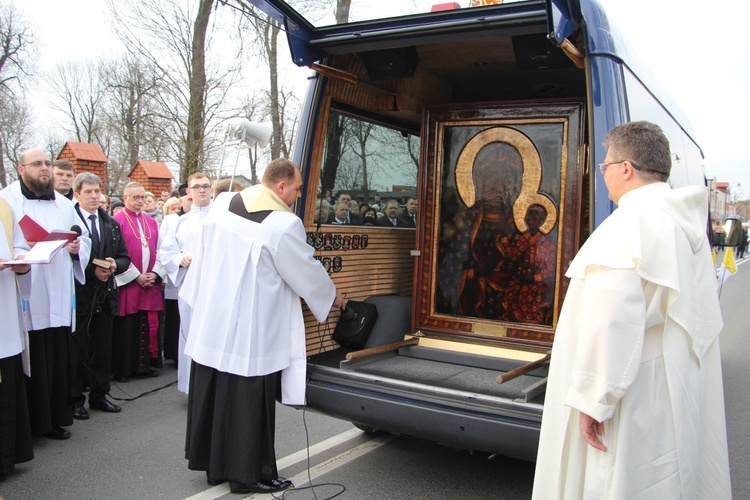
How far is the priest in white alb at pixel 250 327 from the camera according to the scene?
3770mm

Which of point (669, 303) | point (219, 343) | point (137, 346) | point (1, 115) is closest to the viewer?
point (669, 303)

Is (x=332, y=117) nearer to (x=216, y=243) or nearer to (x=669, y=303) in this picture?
(x=216, y=243)

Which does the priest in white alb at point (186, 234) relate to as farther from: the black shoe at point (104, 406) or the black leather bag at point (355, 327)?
the black leather bag at point (355, 327)

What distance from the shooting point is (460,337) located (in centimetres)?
516

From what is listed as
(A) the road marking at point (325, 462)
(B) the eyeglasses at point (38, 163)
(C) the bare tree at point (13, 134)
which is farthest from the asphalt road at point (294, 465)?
(C) the bare tree at point (13, 134)

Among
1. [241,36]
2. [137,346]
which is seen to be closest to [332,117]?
[137,346]

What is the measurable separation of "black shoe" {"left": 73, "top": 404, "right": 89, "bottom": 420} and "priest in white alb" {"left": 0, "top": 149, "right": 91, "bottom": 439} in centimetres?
40

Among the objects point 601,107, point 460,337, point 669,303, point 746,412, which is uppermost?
point 601,107

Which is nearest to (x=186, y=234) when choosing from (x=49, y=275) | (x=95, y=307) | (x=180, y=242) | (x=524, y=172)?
(x=180, y=242)

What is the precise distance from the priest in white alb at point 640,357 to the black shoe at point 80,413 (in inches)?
171

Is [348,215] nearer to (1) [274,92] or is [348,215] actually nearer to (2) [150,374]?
(2) [150,374]

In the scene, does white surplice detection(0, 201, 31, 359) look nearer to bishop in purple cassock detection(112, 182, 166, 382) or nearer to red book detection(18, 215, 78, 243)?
red book detection(18, 215, 78, 243)

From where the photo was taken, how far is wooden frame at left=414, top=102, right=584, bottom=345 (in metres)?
4.82

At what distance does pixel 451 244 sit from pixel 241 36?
1189 centimetres
